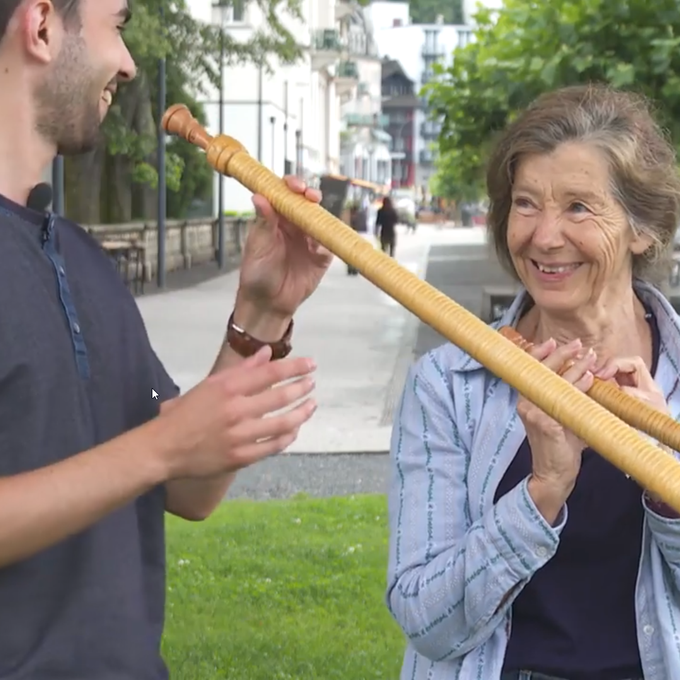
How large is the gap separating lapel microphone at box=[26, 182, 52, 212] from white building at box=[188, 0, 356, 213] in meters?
19.5

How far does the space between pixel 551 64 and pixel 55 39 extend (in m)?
7.79

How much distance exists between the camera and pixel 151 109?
23094 millimetres

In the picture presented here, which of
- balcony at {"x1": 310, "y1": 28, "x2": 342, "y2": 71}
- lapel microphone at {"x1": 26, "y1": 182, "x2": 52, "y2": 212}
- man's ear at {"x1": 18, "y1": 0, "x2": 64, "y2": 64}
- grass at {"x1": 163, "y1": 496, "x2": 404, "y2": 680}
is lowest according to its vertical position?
grass at {"x1": 163, "y1": 496, "x2": 404, "y2": 680}

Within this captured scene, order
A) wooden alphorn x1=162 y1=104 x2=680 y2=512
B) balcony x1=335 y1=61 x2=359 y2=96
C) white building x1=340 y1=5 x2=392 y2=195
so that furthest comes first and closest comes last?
white building x1=340 y1=5 x2=392 y2=195
balcony x1=335 y1=61 x2=359 y2=96
wooden alphorn x1=162 y1=104 x2=680 y2=512

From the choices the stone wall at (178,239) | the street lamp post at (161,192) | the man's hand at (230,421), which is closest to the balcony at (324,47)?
the stone wall at (178,239)

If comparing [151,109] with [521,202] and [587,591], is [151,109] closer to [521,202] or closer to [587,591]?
[521,202]

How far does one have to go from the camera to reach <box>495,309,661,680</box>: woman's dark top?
204 cm

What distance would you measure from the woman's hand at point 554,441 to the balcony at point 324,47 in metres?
53.8

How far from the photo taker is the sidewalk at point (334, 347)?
29.4ft

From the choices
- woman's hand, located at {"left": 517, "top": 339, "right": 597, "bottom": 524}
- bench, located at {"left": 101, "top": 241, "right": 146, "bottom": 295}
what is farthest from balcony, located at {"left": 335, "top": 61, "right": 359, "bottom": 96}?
woman's hand, located at {"left": 517, "top": 339, "right": 597, "bottom": 524}

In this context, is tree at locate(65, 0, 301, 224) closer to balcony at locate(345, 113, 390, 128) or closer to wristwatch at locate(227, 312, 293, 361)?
wristwatch at locate(227, 312, 293, 361)

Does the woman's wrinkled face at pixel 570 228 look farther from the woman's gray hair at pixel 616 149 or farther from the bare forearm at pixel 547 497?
the bare forearm at pixel 547 497

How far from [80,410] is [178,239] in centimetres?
2360

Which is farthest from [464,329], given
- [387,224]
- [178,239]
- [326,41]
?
[326,41]
